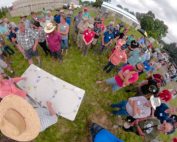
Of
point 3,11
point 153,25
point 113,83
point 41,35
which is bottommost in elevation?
point 3,11

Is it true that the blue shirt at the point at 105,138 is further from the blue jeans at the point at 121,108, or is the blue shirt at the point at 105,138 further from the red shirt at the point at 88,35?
the red shirt at the point at 88,35

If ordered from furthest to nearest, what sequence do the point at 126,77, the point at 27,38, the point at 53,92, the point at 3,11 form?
the point at 3,11, the point at 27,38, the point at 53,92, the point at 126,77

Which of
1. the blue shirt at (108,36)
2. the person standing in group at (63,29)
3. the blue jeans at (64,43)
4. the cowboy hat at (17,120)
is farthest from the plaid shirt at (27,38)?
the cowboy hat at (17,120)

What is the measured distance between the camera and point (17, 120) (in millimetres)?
6730

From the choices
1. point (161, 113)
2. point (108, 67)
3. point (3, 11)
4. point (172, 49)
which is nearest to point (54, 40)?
point (108, 67)

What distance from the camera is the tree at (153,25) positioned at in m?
44.3

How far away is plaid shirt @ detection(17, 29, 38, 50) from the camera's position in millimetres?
9992

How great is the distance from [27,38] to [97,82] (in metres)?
3.67

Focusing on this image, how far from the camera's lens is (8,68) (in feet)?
37.3

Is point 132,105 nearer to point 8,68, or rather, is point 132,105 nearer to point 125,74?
point 125,74

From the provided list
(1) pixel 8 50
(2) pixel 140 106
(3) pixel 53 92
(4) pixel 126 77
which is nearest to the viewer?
(2) pixel 140 106

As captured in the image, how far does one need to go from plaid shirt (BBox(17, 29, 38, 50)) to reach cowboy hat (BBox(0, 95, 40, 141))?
3.50 meters

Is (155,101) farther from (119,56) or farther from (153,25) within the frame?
(153,25)

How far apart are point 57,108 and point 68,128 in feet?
3.86
